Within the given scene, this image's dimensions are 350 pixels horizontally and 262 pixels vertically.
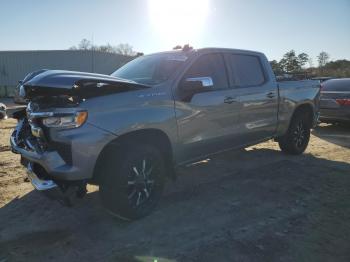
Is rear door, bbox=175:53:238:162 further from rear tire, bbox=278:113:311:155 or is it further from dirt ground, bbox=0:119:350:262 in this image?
rear tire, bbox=278:113:311:155

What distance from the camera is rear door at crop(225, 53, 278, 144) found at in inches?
234

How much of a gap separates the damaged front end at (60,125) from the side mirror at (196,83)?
2.98 ft

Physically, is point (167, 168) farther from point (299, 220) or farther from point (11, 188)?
point (11, 188)

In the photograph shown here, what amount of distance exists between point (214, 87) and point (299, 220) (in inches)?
80.5

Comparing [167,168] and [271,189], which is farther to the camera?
[271,189]

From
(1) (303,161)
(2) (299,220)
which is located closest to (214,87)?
(2) (299,220)

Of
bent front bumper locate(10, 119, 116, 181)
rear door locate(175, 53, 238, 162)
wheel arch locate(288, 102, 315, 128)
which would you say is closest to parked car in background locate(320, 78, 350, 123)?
wheel arch locate(288, 102, 315, 128)

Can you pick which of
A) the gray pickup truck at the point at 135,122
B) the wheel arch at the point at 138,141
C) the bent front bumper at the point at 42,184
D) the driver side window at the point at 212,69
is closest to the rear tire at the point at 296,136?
the gray pickup truck at the point at 135,122

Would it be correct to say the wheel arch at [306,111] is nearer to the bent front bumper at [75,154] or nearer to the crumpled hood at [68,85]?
the crumpled hood at [68,85]

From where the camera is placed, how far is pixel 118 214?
14.1 ft

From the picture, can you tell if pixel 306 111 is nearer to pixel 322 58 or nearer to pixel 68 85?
pixel 68 85

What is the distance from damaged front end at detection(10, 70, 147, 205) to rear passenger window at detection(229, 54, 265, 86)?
7.63 feet

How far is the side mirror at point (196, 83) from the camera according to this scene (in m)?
4.67

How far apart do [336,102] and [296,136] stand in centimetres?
402
